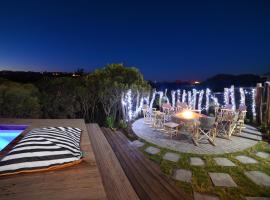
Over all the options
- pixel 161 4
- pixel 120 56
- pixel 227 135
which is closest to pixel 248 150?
pixel 227 135

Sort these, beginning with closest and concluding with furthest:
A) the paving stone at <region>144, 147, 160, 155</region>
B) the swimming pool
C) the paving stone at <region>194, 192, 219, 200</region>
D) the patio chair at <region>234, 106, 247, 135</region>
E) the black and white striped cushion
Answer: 1. the black and white striped cushion
2. the paving stone at <region>194, 192, 219, 200</region>
3. the swimming pool
4. the paving stone at <region>144, 147, 160, 155</region>
5. the patio chair at <region>234, 106, 247, 135</region>

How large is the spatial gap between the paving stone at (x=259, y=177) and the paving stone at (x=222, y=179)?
502 mm

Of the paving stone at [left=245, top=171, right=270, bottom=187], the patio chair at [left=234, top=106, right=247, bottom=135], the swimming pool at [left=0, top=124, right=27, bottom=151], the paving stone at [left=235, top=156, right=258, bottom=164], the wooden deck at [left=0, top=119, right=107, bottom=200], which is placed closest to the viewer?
the wooden deck at [left=0, top=119, right=107, bottom=200]

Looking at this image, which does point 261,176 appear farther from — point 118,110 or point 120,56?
point 120,56

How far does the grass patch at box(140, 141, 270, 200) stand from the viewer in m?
3.68

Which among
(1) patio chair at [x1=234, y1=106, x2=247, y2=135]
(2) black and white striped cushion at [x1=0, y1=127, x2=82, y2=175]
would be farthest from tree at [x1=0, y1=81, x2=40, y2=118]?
Answer: (1) patio chair at [x1=234, y1=106, x2=247, y2=135]

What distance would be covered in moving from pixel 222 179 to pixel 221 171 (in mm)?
416

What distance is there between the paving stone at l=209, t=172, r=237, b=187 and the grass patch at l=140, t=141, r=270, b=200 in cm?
9

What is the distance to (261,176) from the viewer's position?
14.3ft

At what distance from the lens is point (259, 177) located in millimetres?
4309

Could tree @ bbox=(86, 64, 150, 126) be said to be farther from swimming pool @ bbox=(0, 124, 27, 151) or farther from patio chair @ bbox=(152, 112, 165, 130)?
swimming pool @ bbox=(0, 124, 27, 151)

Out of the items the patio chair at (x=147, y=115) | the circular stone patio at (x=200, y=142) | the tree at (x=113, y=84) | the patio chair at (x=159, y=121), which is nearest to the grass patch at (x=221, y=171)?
the circular stone patio at (x=200, y=142)

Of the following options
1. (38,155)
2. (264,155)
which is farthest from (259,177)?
(38,155)

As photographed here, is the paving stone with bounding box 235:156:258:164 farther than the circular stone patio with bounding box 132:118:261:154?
No
